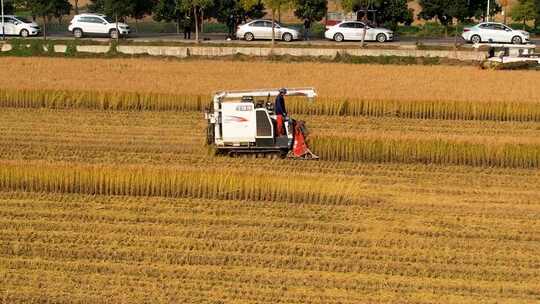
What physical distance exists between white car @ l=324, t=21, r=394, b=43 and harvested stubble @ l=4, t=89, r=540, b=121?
1911 centimetres

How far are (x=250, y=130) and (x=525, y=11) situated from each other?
34.9 m

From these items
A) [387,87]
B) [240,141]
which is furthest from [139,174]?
[387,87]

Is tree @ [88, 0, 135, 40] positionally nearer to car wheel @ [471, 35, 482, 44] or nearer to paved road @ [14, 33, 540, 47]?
paved road @ [14, 33, 540, 47]

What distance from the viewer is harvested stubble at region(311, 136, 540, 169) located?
2211cm

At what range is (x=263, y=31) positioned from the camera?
1870 inches

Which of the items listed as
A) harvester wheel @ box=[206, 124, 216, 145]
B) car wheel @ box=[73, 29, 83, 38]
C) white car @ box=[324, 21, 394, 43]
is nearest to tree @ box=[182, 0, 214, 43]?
car wheel @ box=[73, 29, 83, 38]

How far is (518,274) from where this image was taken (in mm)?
14773

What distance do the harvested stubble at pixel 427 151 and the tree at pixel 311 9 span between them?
28816 mm

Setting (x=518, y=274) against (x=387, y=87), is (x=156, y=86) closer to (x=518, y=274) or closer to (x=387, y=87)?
(x=387, y=87)

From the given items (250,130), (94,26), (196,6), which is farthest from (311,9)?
(250,130)

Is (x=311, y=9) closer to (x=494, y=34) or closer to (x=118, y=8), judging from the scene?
(x=494, y=34)

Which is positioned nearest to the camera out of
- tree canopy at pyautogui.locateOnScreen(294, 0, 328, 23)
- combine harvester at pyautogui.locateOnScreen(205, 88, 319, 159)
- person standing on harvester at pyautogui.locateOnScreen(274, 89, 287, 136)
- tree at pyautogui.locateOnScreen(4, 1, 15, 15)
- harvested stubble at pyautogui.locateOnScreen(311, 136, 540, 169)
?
combine harvester at pyautogui.locateOnScreen(205, 88, 319, 159)

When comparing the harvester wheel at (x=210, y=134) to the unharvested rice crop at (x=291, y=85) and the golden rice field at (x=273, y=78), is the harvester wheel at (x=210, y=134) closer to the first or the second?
the unharvested rice crop at (x=291, y=85)

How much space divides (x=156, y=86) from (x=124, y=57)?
9.61 m
